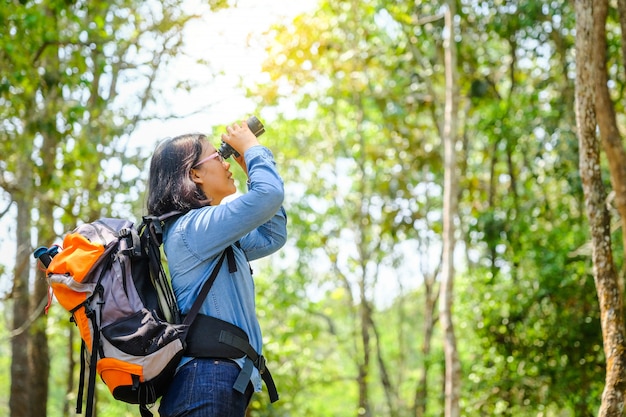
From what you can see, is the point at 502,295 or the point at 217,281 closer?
the point at 217,281

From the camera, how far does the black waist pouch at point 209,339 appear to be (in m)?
1.95

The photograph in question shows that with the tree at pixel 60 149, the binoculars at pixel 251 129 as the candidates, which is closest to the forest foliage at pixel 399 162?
the tree at pixel 60 149

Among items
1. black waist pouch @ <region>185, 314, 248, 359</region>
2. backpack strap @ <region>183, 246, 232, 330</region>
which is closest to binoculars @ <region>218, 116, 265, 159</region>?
backpack strap @ <region>183, 246, 232, 330</region>

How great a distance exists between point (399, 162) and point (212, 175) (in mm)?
9901

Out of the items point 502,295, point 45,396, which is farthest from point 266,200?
point 45,396

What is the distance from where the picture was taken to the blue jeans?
1.88 meters

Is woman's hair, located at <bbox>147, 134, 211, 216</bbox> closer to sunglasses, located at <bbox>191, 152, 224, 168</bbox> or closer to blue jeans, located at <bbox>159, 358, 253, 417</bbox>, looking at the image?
sunglasses, located at <bbox>191, 152, 224, 168</bbox>

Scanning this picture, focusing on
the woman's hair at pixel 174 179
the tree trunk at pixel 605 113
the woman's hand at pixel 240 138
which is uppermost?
the tree trunk at pixel 605 113

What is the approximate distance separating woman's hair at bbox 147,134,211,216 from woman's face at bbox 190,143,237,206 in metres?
0.02

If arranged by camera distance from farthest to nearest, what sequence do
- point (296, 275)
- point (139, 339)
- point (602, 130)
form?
1. point (296, 275)
2. point (602, 130)
3. point (139, 339)

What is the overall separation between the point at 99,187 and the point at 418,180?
542cm

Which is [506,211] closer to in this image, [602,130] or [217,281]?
[602,130]

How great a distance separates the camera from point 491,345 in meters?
8.29

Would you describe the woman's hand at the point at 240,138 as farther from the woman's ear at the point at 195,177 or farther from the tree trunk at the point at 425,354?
the tree trunk at the point at 425,354
